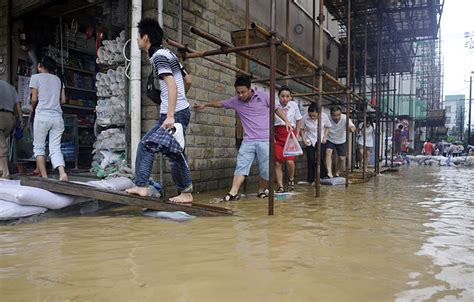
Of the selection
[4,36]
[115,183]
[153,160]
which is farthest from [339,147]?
[4,36]

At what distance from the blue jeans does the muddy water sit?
410 mm

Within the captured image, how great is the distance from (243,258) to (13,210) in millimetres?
2163

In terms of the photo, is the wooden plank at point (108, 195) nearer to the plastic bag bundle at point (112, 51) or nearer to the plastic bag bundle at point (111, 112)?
the plastic bag bundle at point (111, 112)

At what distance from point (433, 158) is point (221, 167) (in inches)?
575

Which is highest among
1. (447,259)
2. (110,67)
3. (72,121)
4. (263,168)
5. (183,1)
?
(183,1)

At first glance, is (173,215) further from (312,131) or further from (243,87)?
(312,131)

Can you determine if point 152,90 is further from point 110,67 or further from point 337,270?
point 337,270

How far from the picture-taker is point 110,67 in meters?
5.30

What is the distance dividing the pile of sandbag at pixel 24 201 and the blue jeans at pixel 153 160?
782mm

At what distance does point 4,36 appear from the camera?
642 cm

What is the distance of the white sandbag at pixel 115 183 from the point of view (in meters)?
4.09

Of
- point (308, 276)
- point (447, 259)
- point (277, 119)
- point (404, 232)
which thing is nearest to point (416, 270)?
point (447, 259)

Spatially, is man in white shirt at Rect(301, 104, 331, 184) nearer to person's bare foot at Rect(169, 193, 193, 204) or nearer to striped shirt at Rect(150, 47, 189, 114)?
person's bare foot at Rect(169, 193, 193, 204)

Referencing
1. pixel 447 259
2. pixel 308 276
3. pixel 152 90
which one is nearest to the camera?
pixel 308 276
